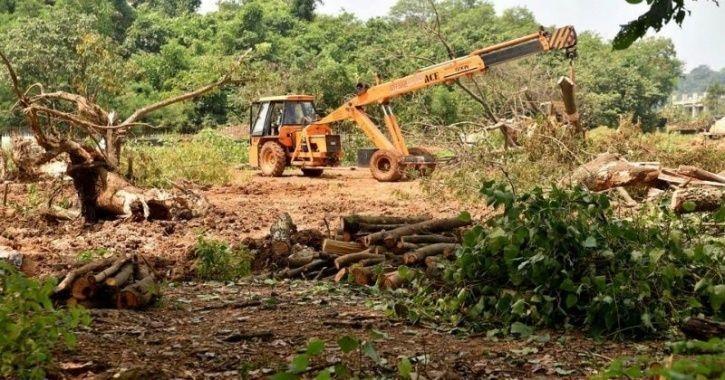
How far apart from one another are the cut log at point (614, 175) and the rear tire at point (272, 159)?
7.99m

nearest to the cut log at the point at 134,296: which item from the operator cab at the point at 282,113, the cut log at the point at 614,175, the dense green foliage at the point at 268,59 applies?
the cut log at the point at 614,175

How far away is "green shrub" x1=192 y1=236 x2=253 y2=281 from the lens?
759 cm

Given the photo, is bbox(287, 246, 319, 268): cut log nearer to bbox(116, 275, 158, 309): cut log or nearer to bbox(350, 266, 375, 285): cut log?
bbox(350, 266, 375, 285): cut log

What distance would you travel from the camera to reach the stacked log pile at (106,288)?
561cm

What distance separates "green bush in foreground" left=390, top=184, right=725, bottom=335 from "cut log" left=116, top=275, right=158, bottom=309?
190cm

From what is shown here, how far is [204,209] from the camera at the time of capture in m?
11.3

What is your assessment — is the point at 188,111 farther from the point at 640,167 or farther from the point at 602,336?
the point at 602,336

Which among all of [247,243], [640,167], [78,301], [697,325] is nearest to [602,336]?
[697,325]

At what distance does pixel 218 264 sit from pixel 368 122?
10155 mm

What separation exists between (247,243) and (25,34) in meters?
27.3

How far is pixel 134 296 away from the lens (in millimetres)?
5742

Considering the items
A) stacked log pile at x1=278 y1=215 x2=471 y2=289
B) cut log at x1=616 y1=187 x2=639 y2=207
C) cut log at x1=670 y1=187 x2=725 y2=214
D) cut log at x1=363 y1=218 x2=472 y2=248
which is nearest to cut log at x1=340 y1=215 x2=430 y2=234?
stacked log pile at x1=278 y1=215 x2=471 y2=289

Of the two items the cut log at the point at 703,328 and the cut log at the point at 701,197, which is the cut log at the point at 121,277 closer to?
the cut log at the point at 703,328

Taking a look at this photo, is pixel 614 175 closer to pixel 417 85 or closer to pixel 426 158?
pixel 426 158
